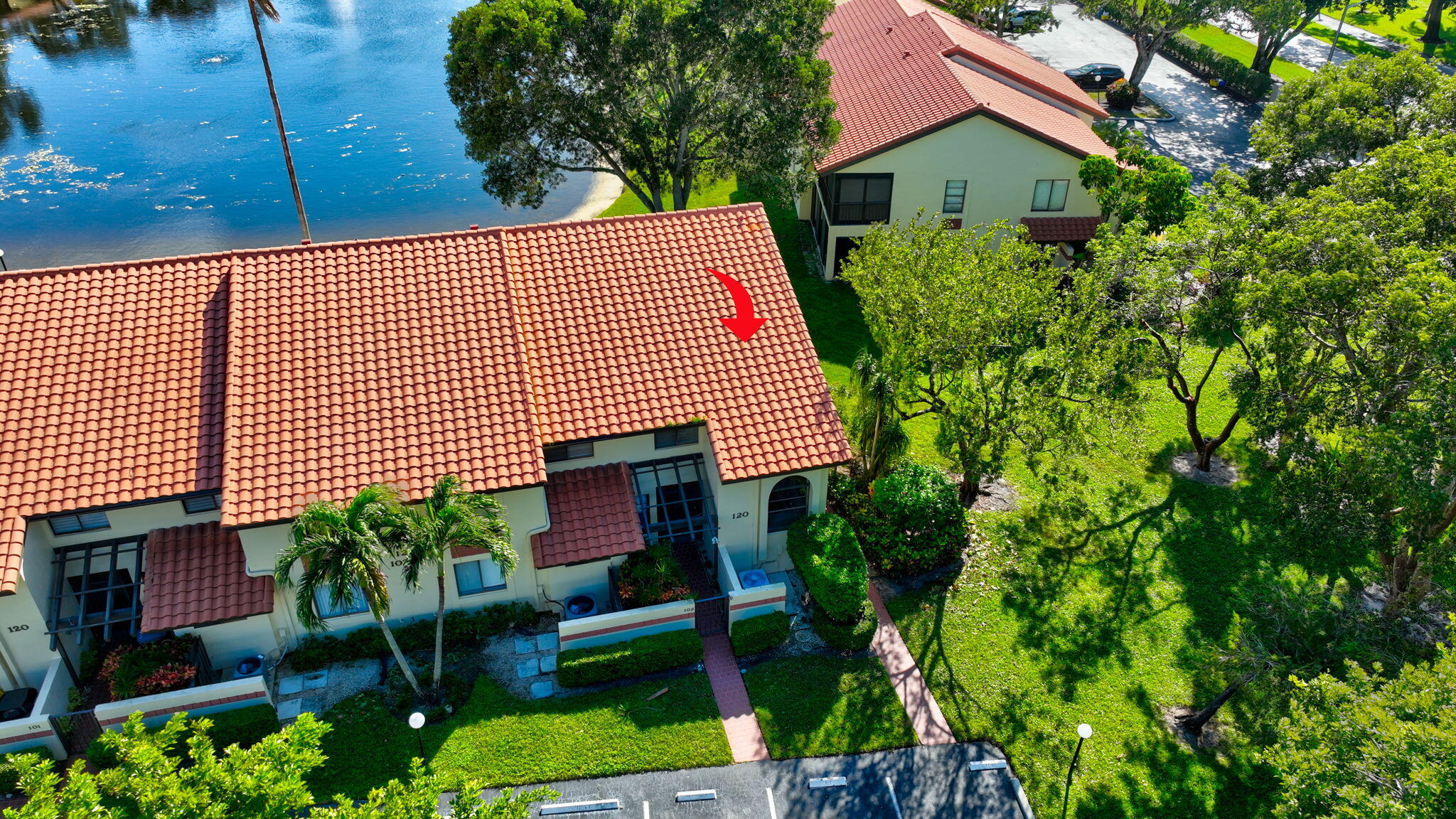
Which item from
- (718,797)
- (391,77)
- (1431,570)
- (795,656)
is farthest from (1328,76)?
(391,77)

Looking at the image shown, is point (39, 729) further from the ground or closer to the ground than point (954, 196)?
closer to the ground

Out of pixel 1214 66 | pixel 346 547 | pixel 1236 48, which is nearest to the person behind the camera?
pixel 346 547

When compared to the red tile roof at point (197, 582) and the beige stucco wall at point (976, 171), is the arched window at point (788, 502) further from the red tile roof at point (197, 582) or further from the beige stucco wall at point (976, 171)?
the beige stucco wall at point (976, 171)

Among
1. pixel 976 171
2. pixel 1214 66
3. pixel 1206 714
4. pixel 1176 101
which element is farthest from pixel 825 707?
pixel 1214 66

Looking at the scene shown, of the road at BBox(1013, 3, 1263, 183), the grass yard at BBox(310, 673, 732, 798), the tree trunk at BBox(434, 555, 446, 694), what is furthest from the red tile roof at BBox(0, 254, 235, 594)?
the road at BBox(1013, 3, 1263, 183)

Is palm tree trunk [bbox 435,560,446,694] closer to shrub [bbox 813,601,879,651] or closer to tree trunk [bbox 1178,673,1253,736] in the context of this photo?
shrub [bbox 813,601,879,651]

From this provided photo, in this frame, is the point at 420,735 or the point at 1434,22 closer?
the point at 420,735

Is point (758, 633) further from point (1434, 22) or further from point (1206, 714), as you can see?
point (1434, 22)
